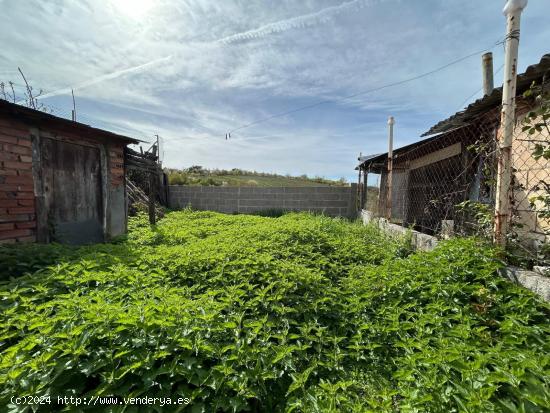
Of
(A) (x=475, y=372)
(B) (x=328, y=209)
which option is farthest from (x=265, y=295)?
(B) (x=328, y=209)

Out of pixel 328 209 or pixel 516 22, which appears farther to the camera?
pixel 328 209

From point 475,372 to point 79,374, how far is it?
213cm

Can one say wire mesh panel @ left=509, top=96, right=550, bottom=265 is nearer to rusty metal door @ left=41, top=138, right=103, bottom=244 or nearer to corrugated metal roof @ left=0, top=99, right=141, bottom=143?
corrugated metal roof @ left=0, top=99, right=141, bottom=143

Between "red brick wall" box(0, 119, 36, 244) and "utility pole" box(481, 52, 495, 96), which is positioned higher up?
"utility pole" box(481, 52, 495, 96)

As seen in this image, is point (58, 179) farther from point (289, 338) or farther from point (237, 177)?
point (237, 177)

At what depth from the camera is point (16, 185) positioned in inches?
152

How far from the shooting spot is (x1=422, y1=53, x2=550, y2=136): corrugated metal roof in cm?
251

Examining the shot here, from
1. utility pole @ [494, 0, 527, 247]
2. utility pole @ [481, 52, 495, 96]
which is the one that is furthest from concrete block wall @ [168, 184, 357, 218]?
utility pole @ [494, 0, 527, 247]

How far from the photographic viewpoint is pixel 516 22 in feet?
7.48

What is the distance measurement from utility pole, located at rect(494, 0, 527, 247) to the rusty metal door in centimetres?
588

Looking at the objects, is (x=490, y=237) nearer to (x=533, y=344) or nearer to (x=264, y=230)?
(x=533, y=344)

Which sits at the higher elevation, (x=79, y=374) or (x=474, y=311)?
(x=474, y=311)

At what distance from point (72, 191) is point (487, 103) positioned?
6.37m

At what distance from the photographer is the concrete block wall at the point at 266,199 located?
949 centimetres
